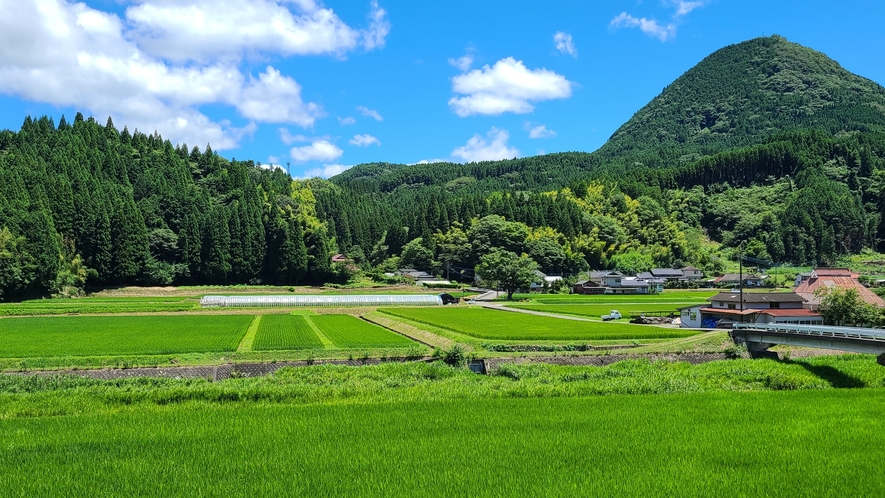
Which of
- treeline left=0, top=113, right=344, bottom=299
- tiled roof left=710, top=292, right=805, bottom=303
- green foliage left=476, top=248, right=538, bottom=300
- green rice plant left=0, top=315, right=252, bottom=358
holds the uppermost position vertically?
treeline left=0, top=113, right=344, bottom=299

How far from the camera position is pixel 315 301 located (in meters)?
67.6

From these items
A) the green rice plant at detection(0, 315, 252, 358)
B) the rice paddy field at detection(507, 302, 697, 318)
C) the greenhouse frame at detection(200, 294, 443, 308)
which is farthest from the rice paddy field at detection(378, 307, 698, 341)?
the greenhouse frame at detection(200, 294, 443, 308)

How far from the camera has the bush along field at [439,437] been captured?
10.0m

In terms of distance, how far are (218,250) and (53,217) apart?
21456 mm

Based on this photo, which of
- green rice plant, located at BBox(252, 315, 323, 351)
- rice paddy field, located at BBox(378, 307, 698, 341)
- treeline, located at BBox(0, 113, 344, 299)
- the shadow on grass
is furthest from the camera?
treeline, located at BBox(0, 113, 344, 299)

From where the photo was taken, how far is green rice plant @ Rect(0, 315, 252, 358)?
95.8ft

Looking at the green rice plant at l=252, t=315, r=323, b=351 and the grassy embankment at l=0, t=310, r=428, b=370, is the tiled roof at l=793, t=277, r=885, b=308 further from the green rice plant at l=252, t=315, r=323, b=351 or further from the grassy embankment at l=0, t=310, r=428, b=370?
the green rice plant at l=252, t=315, r=323, b=351

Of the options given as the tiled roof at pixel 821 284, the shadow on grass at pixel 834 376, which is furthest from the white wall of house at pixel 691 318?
the shadow on grass at pixel 834 376

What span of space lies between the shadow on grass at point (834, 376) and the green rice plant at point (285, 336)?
2338 cm

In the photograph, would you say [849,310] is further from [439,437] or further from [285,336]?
[439,437]

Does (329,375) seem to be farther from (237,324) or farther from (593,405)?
(237,324)

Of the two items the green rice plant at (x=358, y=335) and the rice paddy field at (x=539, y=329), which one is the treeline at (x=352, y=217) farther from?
the rice paddy field at (x=539, y=329)

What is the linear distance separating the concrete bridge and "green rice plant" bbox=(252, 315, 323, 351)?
948 inches

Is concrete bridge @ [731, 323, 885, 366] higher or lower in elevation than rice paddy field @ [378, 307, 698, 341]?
higher
